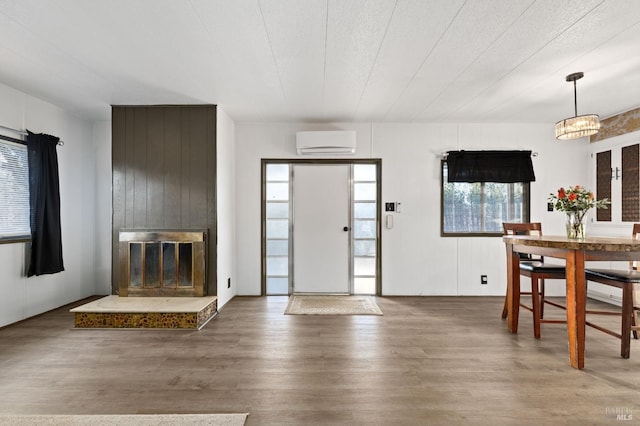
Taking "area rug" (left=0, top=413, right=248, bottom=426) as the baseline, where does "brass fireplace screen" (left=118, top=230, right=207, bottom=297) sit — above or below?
above

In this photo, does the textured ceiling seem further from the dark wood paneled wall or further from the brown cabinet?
the brown cabinet

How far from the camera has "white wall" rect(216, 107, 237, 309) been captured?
148 inches

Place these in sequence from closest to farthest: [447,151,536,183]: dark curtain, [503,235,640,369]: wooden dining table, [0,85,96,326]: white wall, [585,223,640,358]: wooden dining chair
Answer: [503,235,640,369]: wooden dining table → [585,223,640,358]: wooden dining chair → [0,85,96,326]: white wall → [447,151,536,183]: dark curtain

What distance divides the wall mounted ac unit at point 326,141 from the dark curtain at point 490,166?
1408mm

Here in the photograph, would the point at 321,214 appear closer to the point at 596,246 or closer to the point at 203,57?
the point at 203,57

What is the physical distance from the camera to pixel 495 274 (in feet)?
14.5

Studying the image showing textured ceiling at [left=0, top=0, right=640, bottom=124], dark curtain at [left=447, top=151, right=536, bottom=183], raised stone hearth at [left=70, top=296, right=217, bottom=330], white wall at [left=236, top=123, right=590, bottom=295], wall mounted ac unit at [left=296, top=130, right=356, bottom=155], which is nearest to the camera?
textured ceiling at [left=0, top=0, right=640, bottom=124]

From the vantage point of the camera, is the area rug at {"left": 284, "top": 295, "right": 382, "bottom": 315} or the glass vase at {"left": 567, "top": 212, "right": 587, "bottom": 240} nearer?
the glass vase at {"left": 567, "top": 212, "right": 587, "bottom": 240}

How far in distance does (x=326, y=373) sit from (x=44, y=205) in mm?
3632

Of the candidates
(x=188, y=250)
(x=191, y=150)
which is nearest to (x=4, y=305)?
(x=188, y=250)

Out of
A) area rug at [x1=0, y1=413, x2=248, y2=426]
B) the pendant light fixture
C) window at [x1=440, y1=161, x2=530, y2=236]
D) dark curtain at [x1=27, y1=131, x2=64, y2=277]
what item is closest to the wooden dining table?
the pendant light fixture

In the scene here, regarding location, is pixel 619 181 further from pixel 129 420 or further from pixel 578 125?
pixel 129 420

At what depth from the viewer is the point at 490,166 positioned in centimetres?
432

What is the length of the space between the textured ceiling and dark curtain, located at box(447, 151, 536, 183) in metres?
0.65
